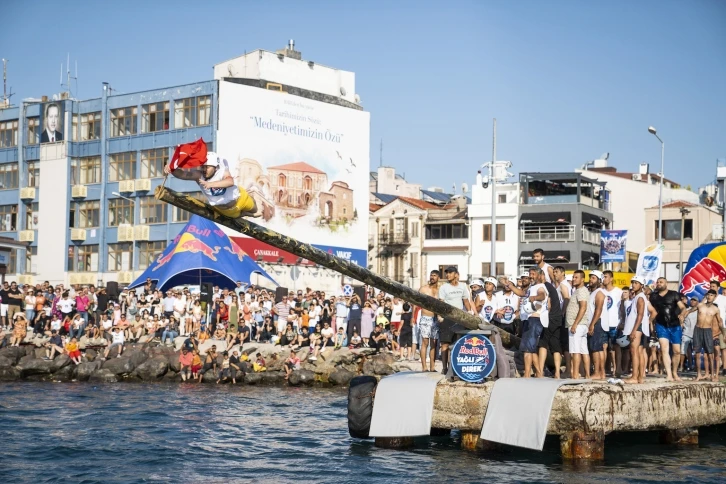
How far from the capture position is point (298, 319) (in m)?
36.5

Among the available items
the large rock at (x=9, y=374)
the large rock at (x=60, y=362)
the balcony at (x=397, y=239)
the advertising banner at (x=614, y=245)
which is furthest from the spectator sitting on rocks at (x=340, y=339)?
the balcony at (x=397, y=239)

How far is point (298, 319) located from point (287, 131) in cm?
3298

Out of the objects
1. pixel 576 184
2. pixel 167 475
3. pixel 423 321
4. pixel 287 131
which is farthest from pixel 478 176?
pixel 167 475

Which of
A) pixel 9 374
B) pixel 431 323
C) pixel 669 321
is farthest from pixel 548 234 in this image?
pixel 431 323

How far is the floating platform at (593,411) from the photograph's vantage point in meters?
15.9

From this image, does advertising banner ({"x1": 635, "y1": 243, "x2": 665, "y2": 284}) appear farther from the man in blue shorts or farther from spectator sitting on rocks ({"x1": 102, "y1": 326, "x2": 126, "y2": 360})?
spectator sitting on rocks ({"x1": 102, "y1": 326, "x2": 126, "y2": 360})

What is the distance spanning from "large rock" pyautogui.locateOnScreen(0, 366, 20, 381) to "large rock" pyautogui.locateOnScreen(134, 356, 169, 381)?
4.38m

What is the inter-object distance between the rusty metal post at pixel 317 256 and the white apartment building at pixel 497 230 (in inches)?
2247

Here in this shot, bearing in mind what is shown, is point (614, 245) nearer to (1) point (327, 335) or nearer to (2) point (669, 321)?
(1) point (327, 335)

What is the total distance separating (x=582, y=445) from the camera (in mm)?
16094

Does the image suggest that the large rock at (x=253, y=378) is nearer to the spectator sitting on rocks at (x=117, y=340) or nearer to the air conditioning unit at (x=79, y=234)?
the spectator sitting on rocks at (x=117, y=340)

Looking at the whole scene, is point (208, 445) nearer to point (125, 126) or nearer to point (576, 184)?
point (125, 126)

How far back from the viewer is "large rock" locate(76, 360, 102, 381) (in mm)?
35406

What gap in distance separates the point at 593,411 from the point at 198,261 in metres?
22.9
